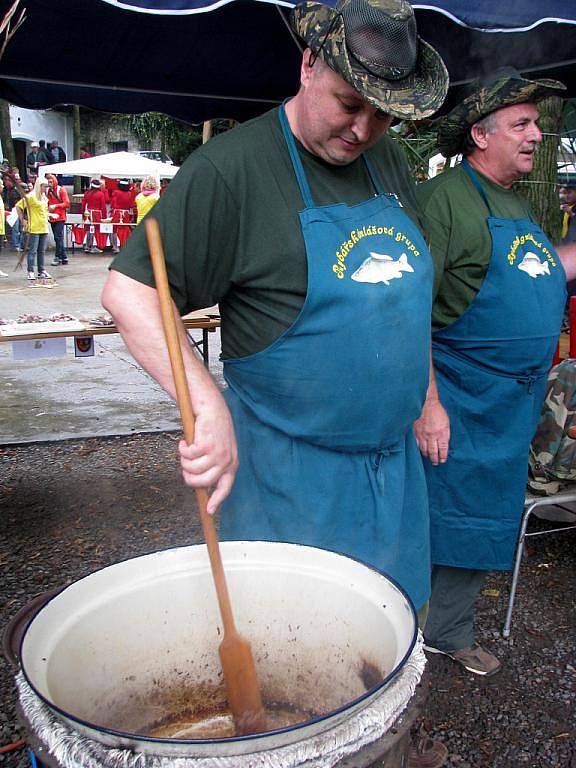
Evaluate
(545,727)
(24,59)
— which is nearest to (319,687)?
(545,727)

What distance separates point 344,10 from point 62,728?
1446 millimetres

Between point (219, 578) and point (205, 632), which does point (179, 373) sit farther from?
point (205, 632)

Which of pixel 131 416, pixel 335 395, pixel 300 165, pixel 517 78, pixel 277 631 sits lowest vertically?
pixel 131 416

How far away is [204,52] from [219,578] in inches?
144

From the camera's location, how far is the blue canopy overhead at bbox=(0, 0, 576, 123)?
3162 millimetres

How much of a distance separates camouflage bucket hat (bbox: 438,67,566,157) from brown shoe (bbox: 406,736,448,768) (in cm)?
200

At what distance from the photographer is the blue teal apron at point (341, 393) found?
5.33 feet

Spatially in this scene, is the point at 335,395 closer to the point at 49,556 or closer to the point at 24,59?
the point at 49,556

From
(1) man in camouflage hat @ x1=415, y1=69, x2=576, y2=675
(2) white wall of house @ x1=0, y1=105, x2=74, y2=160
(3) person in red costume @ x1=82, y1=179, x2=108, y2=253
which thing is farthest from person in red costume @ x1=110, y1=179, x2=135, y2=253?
(1) man in camouflage hat @ x1=415, y1=69, x2=576, y2=675

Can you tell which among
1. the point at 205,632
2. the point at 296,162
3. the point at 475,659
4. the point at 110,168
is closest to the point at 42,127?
the point at 110,168

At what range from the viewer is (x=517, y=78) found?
2445 millimetres

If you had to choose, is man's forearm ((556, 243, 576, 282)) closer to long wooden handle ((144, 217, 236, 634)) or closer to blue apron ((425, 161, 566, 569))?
blue apron ((425, 161, 566, 569))

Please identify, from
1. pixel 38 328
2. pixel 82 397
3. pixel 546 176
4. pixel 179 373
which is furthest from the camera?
pixel 82 397

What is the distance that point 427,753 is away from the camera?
7.50 feet
